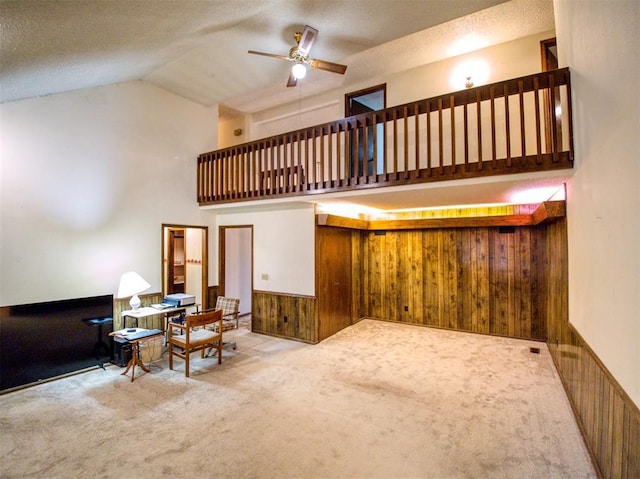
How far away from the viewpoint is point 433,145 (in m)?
5.36

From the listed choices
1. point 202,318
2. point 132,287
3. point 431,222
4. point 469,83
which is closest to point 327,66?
point 469,83

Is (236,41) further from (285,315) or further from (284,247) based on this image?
(285,315)

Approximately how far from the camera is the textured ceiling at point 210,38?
7.88ft

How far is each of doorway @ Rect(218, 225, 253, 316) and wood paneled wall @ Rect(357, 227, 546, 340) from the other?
2.75m

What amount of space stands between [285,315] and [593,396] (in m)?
4.08

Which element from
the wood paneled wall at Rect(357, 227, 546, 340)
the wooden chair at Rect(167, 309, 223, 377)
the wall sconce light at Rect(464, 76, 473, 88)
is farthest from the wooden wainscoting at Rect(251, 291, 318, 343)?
the wall sconce light at Rect(464, 76, 473, 88)

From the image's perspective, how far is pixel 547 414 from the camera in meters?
2.90

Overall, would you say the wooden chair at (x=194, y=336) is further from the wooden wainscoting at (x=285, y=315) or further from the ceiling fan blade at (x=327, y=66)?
the ceiling fan blade at (x=327, y=66)

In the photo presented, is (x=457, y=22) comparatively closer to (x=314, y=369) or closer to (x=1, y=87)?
(x=314, y=369)

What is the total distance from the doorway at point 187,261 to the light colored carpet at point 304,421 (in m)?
2.16

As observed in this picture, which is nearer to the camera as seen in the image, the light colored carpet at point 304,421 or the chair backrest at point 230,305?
the light colored carpet at point 304,421

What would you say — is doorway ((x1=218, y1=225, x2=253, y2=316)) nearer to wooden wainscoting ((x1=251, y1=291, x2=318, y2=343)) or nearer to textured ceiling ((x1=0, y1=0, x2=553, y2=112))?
wooden wainscoting ((x1=251, y1=291, x2=318, y2=343))

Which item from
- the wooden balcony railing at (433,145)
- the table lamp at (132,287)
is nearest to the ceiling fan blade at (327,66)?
the wooden balcony railing at (433,145)

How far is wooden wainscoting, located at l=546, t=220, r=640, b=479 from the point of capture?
1.66 m
